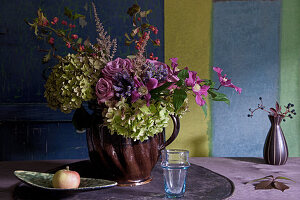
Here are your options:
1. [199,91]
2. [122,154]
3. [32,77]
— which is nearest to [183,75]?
[199,91]

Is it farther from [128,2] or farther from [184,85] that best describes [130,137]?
[128,2]

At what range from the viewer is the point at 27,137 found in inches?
61.3

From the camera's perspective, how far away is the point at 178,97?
3.04ft

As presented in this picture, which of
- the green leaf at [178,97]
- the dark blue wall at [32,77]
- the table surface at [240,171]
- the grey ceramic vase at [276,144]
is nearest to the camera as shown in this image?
the green leaf at [178,97]

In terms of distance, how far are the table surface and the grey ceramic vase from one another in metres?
0.03

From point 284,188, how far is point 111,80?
0.65 m

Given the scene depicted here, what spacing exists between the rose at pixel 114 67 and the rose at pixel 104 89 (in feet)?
0.07

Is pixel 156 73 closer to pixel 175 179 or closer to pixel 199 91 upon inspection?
pixel 199 91

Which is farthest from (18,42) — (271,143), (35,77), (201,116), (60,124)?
(271,143)

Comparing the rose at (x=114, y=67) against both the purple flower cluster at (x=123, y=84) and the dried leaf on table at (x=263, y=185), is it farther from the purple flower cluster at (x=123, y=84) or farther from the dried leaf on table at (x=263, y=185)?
the dried leaf on table at (x=263, y=185)

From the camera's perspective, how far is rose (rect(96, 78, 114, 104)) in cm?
95

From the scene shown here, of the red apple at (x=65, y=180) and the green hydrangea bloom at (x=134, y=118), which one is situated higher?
the green hydrangea bloom at (x=134, y=118)

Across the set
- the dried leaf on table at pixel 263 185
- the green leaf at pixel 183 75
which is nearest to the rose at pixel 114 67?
the green leaf at pixel 183 75

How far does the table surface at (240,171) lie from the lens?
1.03 meters
